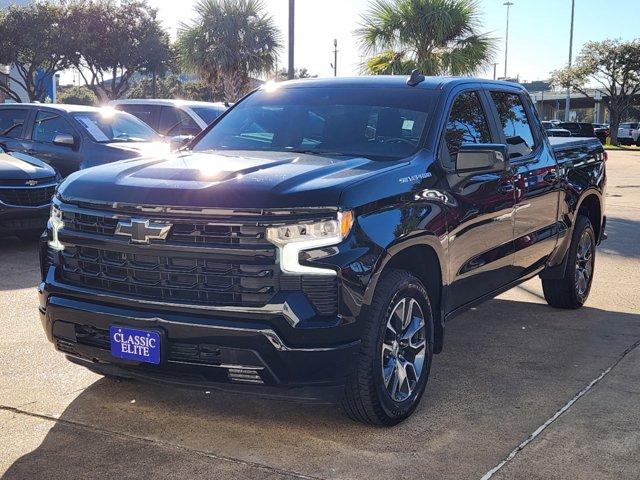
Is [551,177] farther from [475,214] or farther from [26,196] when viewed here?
[26,196]

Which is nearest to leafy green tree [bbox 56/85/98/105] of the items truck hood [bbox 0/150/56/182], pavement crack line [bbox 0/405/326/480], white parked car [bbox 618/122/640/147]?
white parked car [bbox 618/122/640/147]

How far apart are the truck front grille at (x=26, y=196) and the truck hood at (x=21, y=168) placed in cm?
14

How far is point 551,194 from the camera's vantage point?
6125 mm

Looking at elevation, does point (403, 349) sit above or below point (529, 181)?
below

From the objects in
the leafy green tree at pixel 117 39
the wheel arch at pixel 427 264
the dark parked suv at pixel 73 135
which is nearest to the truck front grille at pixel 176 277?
the wheel arch at pixel 427 264

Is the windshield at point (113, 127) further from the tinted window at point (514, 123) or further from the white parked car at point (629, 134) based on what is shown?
the white parked car at point (629, 134)

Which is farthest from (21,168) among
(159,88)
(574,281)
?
(159,88)

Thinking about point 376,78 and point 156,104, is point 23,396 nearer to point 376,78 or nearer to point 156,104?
point 376,78

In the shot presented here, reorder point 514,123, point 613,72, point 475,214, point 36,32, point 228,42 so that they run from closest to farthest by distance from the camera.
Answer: point 475,214 → point 514,123 → point 228,42 → point 36,32 → point 613,72

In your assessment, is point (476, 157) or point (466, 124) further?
point (466, 124)

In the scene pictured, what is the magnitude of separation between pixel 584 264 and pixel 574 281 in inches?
12.6

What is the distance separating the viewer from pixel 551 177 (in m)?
6.13

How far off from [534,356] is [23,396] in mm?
3330

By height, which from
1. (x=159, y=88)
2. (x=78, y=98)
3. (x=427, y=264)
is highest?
(x=159, y=88)
